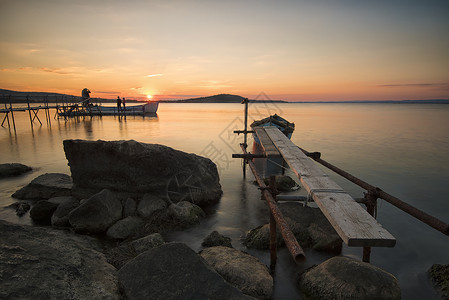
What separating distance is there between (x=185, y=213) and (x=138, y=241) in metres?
2.21

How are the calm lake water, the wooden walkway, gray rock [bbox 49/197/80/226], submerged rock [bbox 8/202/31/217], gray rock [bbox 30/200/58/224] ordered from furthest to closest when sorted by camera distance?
submerged rock [bbox 8/202/31/217], gray rock [bbox 30/200/58/224], gray rock [bbox 49/197/80/226], the calm lake water, the wooden walkway

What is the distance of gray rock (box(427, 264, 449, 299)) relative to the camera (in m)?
5.45

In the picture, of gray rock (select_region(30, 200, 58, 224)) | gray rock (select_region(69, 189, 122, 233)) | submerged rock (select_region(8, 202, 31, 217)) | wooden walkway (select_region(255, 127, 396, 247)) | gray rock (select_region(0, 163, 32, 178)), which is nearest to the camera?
wooden walkway (select_region(255, 127, 396, 247))

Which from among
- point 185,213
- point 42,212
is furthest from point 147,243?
point 42,212

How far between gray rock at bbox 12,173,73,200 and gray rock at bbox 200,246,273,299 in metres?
6.97

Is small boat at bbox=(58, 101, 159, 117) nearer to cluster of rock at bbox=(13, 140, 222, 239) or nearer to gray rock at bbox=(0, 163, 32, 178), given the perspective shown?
gray rock at bbox=(0, 163, 32, 178)

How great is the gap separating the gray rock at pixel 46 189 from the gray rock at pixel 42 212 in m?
1.15

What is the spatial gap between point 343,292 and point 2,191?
1309 centimetres

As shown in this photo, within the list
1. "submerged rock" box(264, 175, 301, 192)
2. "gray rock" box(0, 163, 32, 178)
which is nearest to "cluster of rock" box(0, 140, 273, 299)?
"submerged rock" box(264, 175, 301, 192)

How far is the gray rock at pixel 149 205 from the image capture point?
8152mm


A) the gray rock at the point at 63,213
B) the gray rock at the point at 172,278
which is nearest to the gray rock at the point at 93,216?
the gray rock at the point at 63,213

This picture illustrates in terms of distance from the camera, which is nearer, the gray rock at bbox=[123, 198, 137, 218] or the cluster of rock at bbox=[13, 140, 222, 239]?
the cluster of rock at bbox=[13, 140, 222, 239]

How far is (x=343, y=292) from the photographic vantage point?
14.1ft

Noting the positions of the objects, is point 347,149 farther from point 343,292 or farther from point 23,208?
point 23,208
